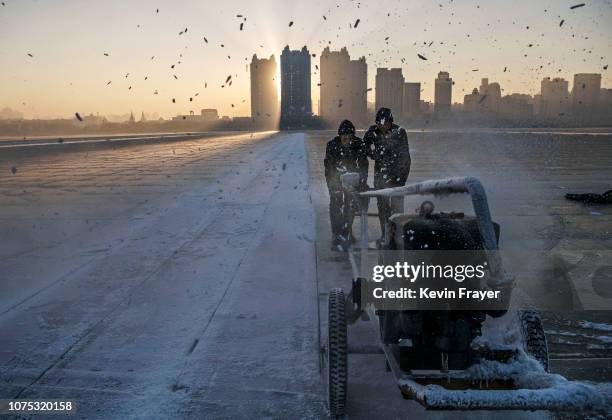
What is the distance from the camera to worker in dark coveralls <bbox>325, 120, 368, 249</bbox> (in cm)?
734

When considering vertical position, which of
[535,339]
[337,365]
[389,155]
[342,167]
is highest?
[389,155]

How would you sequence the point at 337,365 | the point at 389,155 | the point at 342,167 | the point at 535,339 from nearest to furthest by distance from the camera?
the point at 535,339 → the point at 337,365 → the point at 389,155 → the point at 342,167

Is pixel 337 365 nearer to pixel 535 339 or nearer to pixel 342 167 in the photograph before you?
pixel 535 339

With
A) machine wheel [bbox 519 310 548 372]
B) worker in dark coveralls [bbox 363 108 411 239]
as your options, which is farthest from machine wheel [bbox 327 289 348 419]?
worker in dark coveralls [bbox 363 108 411 239]

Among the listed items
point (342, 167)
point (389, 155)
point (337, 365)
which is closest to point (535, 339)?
point (337, 365)

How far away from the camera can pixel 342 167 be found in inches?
292

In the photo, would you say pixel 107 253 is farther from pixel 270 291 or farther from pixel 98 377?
pixel 98 377

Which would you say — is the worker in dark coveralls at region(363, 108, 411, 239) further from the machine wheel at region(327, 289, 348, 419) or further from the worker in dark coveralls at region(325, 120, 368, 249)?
the machine wheel at region(327, 289, 348, 419)

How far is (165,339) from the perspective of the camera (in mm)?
4383

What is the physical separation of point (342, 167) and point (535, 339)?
477cm

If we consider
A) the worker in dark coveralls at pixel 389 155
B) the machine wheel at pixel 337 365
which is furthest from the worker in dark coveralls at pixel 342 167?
the machine wheel at pixel 337 365

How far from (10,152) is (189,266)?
28096 mm

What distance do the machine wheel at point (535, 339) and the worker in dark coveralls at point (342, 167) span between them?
4280 millimetres

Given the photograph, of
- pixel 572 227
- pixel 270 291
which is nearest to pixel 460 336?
pixel 270 291
